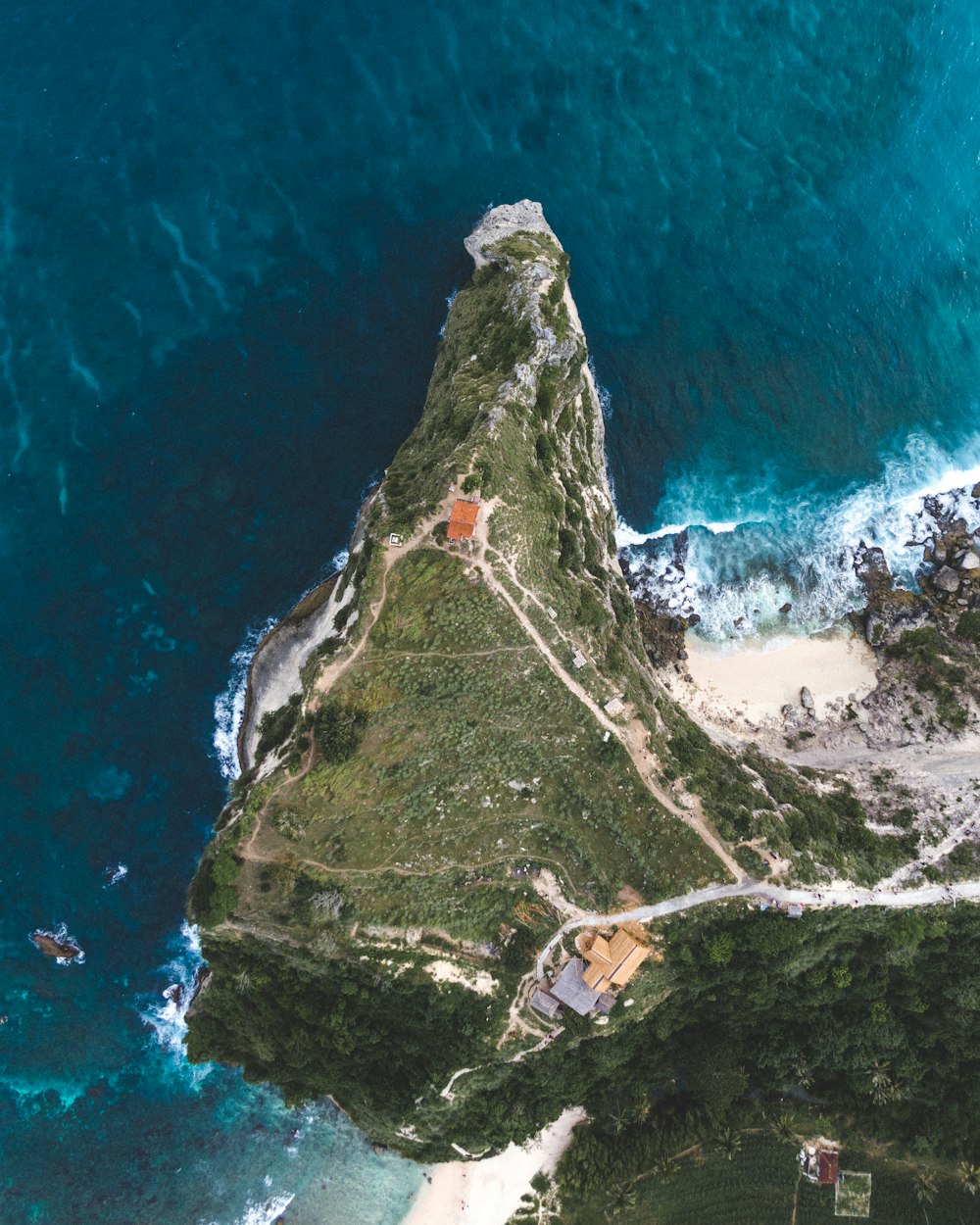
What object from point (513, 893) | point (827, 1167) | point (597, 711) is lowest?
point (827, 1167)

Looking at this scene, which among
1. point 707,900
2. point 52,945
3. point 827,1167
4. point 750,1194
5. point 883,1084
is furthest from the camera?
point 52,945

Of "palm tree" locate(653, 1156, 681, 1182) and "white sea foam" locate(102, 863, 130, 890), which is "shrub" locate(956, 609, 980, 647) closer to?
"palm tree" locate(653, 1156, 681, 1182)

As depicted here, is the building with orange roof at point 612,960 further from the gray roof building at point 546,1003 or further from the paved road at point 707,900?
the gray roof building at point 546,1003

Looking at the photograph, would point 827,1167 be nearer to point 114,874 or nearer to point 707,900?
point 707,900

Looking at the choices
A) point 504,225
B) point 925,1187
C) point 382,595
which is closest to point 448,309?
point 504,225

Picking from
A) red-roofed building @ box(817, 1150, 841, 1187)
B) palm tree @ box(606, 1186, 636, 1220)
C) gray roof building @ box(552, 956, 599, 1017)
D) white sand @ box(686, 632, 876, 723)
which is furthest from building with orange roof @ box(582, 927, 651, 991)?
red-roofed building @ box(817, 1150, 841, 1187)

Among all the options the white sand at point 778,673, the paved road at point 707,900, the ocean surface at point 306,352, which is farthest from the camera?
the white sand at point 778,673

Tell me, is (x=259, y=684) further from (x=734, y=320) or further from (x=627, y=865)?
(x=734, y=320)

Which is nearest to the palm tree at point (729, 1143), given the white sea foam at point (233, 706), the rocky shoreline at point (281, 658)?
the rocky shoreline at point (281, 658)
